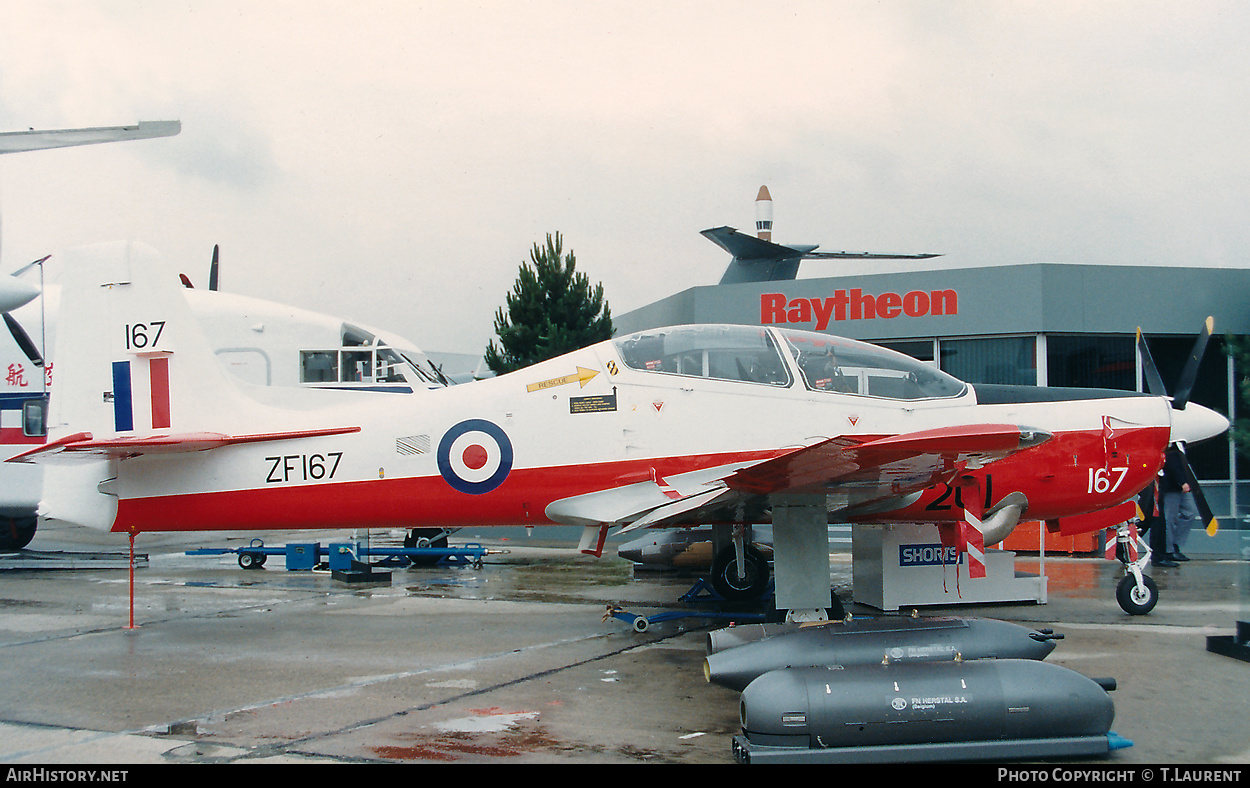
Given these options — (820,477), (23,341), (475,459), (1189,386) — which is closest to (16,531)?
(23,341)

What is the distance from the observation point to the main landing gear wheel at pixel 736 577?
976cm

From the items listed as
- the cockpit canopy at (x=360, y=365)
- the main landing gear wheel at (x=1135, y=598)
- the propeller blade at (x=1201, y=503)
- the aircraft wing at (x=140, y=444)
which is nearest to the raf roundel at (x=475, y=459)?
the aircraft wing at (x=140, y=444)

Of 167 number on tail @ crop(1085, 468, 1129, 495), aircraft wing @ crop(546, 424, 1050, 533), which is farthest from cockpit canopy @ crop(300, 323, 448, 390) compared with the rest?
167 number on tail @ crop(1085, 468, 1129, 495)

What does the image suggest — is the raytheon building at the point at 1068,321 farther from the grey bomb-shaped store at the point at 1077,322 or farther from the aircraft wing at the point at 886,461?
the aircraft wing at the point at 886,461

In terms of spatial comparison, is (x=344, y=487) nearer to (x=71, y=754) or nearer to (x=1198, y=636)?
(x=71, y=754)

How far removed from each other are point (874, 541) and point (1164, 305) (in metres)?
12.3

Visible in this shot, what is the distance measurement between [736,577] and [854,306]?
10.8m

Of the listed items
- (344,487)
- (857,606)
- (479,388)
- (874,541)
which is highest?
(479,388)

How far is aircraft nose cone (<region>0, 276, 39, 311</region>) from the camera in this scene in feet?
27.6

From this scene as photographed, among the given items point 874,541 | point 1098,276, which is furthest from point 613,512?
point 1098,276

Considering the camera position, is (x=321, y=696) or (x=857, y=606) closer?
(x=321, y=696)

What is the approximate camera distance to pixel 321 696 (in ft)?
20.4

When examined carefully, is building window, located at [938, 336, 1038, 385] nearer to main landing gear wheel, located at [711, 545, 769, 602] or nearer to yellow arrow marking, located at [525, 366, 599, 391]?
main landing gear wheel, located at [711, 545, 769, 602]

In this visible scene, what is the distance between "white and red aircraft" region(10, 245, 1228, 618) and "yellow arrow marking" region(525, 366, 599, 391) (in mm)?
19
